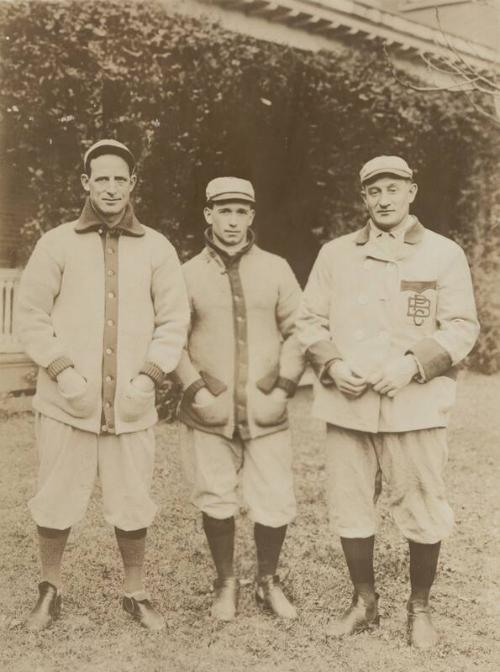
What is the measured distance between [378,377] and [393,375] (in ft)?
0.17

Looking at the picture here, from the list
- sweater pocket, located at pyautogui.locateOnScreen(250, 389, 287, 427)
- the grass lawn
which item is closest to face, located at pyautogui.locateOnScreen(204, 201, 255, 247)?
sweater pocket, located at pyautogui.locateOnScreen(250, 389, 287, 427)

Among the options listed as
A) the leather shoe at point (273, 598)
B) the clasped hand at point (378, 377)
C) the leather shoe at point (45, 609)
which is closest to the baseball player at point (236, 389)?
the leather shoe at point (273, 598)

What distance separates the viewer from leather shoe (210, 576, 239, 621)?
9.00ft

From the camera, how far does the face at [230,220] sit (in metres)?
2.74

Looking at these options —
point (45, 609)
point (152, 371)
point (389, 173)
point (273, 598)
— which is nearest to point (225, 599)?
point (273, 598)

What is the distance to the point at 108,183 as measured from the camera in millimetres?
2586

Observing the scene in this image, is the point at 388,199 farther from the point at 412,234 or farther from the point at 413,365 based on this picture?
the point at 413,365

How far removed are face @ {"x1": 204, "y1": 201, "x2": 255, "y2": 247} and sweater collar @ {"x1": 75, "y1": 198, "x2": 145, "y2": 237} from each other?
29cm

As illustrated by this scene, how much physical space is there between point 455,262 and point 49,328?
139cm

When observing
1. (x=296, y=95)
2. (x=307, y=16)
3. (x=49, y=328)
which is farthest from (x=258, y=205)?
(x=49, y=328)

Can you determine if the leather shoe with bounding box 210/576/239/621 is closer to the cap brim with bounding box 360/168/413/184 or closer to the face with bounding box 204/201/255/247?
the face with bounding box 204/201/255/247

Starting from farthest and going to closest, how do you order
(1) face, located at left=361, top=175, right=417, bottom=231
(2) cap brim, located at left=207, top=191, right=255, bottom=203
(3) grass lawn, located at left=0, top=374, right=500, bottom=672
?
(2) cap brim, located at left=207, top=191, right=255, bottom=203 < (1) face, located at left=361, top=175, right=417, bottom=231 < (3) grass lawn, located at left=0, top=374, right=500, bottom=672

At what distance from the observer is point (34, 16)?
12.0 ft

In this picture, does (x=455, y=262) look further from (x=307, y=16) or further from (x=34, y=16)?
(x=307, y=16)
